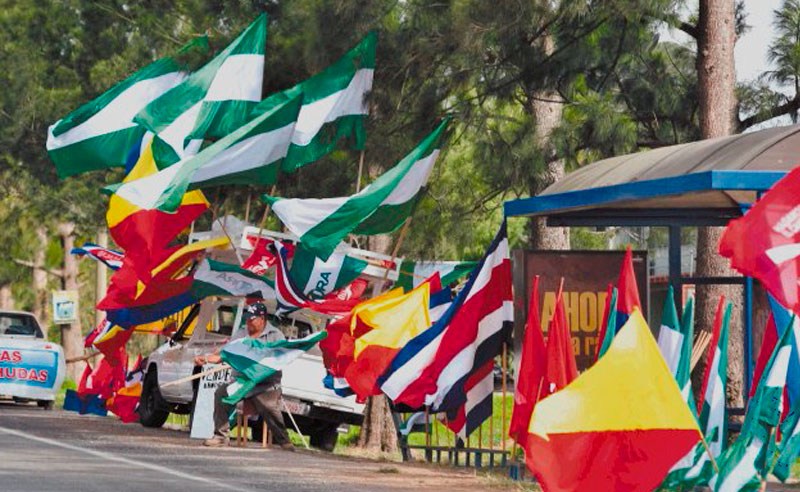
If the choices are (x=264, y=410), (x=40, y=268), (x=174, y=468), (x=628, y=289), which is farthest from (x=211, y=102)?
(x=40, y=268)

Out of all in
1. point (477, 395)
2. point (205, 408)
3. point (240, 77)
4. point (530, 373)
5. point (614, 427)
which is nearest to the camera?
point (614, 427)

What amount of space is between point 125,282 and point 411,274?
137 inches

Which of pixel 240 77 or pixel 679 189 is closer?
pixel 679 189

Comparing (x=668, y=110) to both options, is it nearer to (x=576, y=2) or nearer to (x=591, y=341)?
(x=576, y=2)

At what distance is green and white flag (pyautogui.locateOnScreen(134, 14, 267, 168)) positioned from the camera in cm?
2136

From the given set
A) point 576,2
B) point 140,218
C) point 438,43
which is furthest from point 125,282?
point 576,2

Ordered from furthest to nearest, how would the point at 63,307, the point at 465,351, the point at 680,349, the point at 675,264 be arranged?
the point at 63,307
the point at 465,351
the point at 675,264
the point at 680,349

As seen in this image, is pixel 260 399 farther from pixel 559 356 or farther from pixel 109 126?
pixel 559 356

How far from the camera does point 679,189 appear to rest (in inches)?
525

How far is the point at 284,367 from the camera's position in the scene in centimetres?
1991

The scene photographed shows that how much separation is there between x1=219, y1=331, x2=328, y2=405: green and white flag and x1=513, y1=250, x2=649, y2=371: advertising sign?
13.3 ft

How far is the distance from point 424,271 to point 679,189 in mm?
8125

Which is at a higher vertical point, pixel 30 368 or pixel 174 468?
pixel 30 368

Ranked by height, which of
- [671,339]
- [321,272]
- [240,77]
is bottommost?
[671,339]
